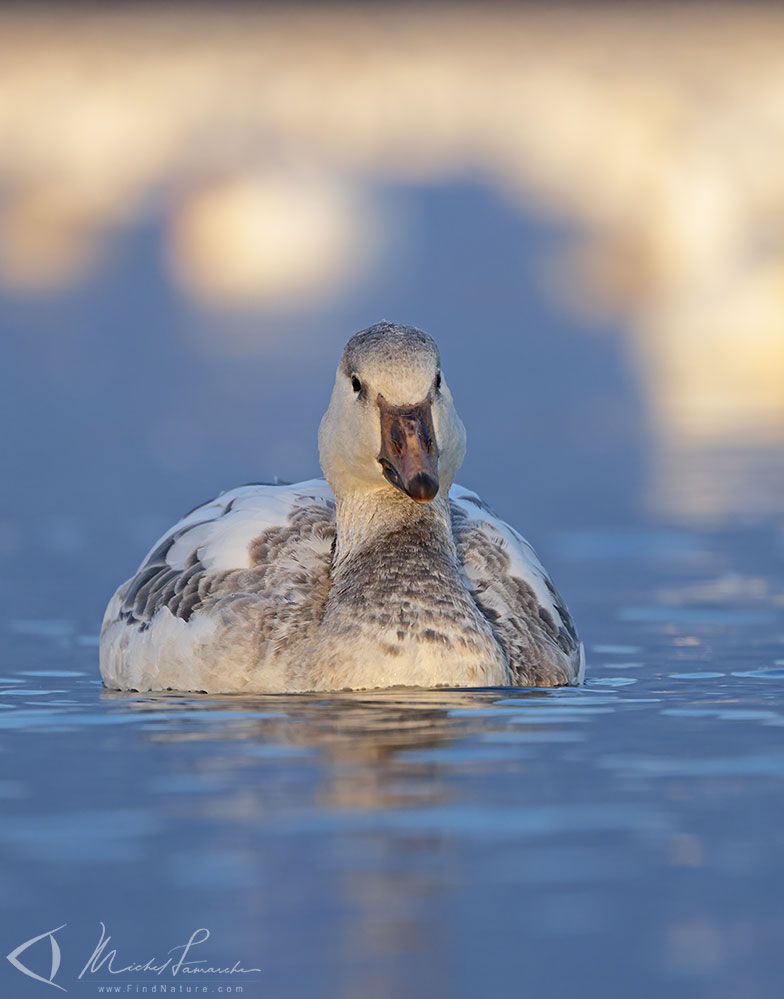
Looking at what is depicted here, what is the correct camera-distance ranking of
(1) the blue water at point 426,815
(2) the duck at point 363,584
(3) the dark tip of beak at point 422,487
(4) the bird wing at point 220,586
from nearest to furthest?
(1) the blue water at point 426,815, (3) the dark tip of beak at point 422,487, (2) the duck at point 363,584, (4) the bird wing at point 220,586

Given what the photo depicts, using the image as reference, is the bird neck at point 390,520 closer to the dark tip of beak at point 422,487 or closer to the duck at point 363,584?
the duck at point 363,584

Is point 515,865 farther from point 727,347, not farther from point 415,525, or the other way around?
point 727,347

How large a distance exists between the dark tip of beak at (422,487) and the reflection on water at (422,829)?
807mm

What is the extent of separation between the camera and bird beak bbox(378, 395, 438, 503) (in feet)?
29.9

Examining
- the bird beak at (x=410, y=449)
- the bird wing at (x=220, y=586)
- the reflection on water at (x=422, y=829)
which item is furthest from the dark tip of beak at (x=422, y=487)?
the bird wing at (x=220, y=586)

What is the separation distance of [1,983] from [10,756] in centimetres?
265

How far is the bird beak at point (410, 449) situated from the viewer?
29.9 feet

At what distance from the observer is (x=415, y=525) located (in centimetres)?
1006

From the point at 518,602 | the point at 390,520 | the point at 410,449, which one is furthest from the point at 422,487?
the point at 518,602

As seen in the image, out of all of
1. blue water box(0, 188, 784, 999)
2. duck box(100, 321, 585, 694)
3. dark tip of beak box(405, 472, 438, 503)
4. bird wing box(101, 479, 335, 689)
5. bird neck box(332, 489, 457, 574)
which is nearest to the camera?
blue water box(0, 188, 784, 999)

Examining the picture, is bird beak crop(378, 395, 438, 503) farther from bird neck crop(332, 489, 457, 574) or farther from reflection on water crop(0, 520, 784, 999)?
reflection on water crop(0, 520, 784, 999)

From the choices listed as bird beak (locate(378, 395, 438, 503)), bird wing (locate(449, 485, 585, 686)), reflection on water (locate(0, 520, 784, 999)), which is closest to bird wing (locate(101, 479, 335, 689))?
reflection on water (locate(0, 520, 784, 999))

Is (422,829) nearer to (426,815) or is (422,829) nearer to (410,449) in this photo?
(426,815)

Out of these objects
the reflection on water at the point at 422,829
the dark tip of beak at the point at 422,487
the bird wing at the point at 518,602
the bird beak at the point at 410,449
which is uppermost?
the bird beak at the point at 410,449
